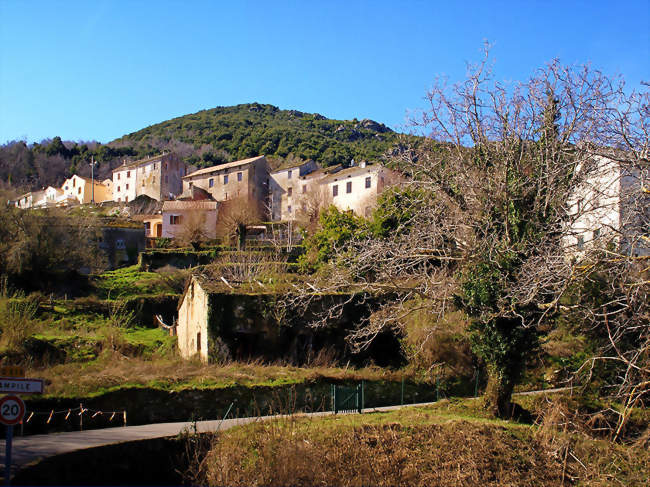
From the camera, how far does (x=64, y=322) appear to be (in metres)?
24.6

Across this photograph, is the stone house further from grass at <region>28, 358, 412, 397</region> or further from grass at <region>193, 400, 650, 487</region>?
grass at <region>193, 400, 650, 487</region>

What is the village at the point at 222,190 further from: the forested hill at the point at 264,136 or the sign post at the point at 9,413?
the sign post at the point at 9,413

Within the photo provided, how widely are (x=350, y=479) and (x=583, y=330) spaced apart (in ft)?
32.9

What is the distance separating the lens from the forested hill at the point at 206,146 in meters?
94.8

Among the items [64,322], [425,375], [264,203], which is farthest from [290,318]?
[264,203]

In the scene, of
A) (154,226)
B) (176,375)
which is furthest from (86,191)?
(176,375)

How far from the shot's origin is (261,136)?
110938 mm

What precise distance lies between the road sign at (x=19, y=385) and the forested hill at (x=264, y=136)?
72486 mm

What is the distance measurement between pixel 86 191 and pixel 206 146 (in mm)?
35585

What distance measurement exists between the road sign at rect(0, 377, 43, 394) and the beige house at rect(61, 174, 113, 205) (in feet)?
263

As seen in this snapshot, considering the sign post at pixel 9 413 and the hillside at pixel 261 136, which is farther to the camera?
the hillside at pixel 261 136

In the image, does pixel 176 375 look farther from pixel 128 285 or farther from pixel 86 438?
pixel 128 285

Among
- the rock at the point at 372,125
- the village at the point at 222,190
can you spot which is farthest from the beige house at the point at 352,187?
the rock at the point at 372,125

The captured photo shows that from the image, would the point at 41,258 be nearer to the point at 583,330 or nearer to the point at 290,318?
the point at 290,318
